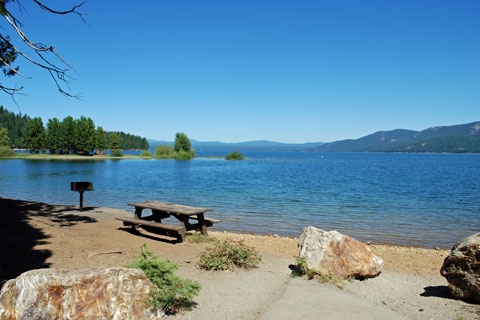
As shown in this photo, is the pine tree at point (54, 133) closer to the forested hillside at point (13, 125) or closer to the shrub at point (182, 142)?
the shrub at point (182, 142)

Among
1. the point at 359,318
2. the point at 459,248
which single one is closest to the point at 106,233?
the point at 359,318

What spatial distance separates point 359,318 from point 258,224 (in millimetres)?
9749

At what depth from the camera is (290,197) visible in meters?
23.1

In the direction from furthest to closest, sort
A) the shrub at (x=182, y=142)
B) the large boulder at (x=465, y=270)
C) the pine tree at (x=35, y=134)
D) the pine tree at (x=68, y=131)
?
1. the shrub at (x=182, y=142)
2. the pine tree at (x=35, y=134)
3. the pine tree at (x=68, y=131)
4. the large boulder at (x=465, y=270)

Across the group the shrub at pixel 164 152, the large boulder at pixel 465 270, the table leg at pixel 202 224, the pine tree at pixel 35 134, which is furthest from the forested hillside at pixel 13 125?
the large boulder at pixel 465 270

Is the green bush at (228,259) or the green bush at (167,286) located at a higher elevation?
the green bush at (167,286)

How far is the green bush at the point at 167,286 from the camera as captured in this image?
4.66 metres

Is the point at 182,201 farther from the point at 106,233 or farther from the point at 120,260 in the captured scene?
the point at 120,260

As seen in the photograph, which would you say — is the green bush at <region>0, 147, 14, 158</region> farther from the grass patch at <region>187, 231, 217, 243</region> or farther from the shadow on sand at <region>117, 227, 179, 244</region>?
the grass patch at <region>187, 231, 217, 243</region>

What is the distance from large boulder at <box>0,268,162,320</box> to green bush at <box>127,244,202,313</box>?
1.01ft

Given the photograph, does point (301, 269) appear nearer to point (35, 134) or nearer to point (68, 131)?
point (68, 131)

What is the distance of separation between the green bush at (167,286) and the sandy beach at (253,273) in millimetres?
216

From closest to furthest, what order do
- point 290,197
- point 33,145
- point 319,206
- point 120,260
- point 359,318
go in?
point 359,318 < point 120,260 < point 319,206 < point 290,197 < point 33,145

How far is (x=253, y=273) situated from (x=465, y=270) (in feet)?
13.1
